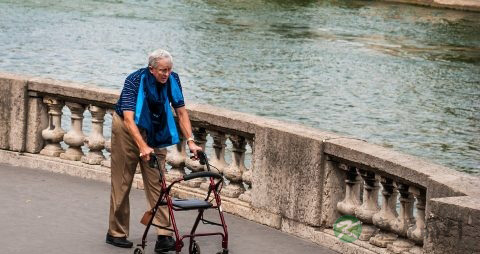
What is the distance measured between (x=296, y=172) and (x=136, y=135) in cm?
149

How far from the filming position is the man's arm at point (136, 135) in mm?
7734

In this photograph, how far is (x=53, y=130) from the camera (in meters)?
10.8

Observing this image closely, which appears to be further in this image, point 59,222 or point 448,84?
point 448,84

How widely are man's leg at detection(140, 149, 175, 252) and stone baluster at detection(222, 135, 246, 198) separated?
56.0 inches

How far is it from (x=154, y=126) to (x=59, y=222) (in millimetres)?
1372

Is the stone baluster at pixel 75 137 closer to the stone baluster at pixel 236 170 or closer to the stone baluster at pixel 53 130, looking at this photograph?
the stone baluster at pixel 53 130

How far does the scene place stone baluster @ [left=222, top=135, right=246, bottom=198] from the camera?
9486 mm

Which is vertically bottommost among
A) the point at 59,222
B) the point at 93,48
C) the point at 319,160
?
the point at 93,48

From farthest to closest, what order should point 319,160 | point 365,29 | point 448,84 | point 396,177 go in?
point 365,29 → point 448,84 → point 319,160 → point 396,177

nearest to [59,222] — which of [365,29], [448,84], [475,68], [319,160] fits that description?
[319,160]

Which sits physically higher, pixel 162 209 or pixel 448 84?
pixel 162 209


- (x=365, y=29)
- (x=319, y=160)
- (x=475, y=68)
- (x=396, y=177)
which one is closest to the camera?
(x=396, y=177)

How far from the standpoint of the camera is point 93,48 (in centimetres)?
3781

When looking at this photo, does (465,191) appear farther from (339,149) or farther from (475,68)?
(475,68)
